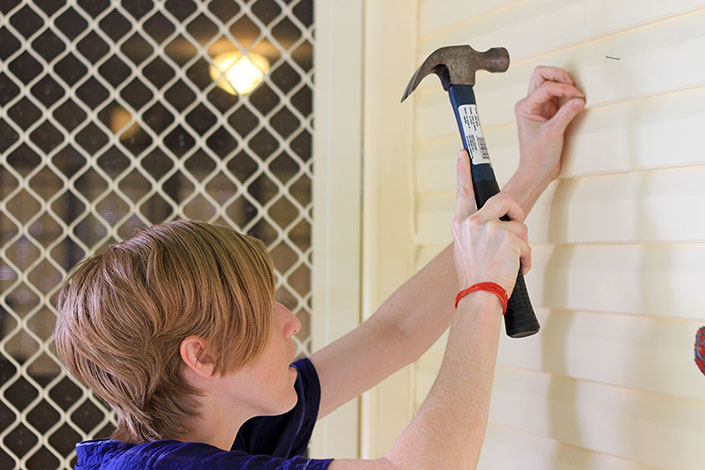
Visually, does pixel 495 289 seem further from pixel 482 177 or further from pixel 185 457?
pixel 185 457

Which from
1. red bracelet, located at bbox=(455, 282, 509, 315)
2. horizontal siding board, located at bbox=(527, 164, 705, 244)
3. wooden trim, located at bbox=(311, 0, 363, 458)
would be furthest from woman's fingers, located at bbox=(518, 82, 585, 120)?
wooden trim, located at bbox=(311, 0, 363, 458)

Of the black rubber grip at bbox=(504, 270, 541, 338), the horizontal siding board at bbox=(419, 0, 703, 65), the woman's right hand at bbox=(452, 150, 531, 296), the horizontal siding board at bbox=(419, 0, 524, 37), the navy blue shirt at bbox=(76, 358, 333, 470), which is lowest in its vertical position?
the navy blue shirt at bbox=(76, 358, 333, 470)

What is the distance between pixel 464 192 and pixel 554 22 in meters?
0.38

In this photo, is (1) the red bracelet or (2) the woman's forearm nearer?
(1) the red bracelet

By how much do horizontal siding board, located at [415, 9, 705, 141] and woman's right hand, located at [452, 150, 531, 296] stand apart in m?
0.27

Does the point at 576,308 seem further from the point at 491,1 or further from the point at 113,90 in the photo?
the point at 113,90

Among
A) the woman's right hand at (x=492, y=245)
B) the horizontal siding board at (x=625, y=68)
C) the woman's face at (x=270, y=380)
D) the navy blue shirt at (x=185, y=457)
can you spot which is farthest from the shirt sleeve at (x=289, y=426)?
the horizontal siding board at (x=625, y=68)

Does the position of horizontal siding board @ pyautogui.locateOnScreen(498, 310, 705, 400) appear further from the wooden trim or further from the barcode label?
the wooden trim

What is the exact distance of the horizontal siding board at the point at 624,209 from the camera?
1.09m

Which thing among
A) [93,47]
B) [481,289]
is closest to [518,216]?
[481,289]

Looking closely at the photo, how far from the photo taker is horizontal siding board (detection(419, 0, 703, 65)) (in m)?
1.14

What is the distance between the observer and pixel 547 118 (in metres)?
1.29

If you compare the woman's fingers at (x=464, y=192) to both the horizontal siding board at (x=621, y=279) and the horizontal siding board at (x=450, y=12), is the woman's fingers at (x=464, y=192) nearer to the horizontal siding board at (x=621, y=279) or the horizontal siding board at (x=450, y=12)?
the horizontal siding board at (x=621, y=279)

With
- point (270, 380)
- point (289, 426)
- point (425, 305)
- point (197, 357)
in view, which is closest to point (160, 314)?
point (197, 357)
